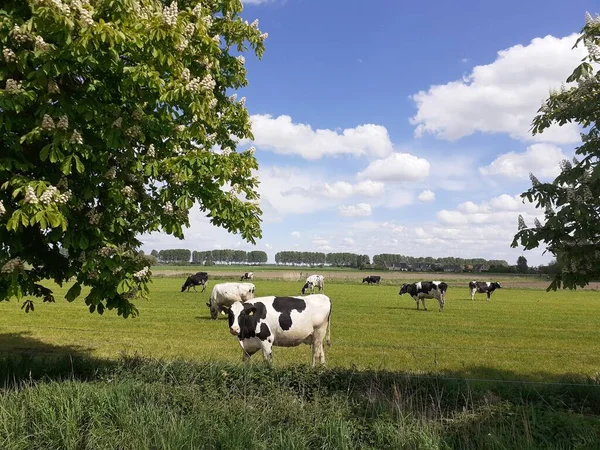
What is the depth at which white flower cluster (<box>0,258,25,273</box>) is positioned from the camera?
20.7 ft

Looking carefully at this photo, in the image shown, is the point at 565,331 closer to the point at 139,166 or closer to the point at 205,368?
the point at 205,368

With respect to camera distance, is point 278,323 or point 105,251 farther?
point 278,323

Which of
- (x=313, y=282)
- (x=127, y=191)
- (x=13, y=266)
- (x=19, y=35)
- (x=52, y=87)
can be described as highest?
(x=19, y=35)

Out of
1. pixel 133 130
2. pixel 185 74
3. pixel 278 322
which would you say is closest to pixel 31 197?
pixel 133 130

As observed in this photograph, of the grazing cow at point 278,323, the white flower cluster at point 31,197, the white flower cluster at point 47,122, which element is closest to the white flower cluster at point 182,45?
the white flower cluster at point 47,122

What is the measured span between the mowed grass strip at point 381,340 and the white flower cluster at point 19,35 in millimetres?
7855

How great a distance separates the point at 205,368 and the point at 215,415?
1.96 meters

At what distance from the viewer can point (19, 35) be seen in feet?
19.8

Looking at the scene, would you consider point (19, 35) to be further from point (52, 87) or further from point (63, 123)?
point (63, 123)

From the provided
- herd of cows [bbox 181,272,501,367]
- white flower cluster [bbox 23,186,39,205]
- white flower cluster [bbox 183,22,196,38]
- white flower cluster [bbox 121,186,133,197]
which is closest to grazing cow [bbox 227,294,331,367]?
herd of cows [bbox 181,272,501,367]

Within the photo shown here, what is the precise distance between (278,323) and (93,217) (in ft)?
18.8

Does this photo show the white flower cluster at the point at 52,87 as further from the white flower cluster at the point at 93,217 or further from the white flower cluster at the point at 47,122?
the white flower cluster at the point at 93,217

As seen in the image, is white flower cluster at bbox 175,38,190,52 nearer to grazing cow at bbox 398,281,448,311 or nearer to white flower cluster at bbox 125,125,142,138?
white flower cluster at bbox 125,125,142,138

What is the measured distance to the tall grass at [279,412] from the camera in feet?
20.0
